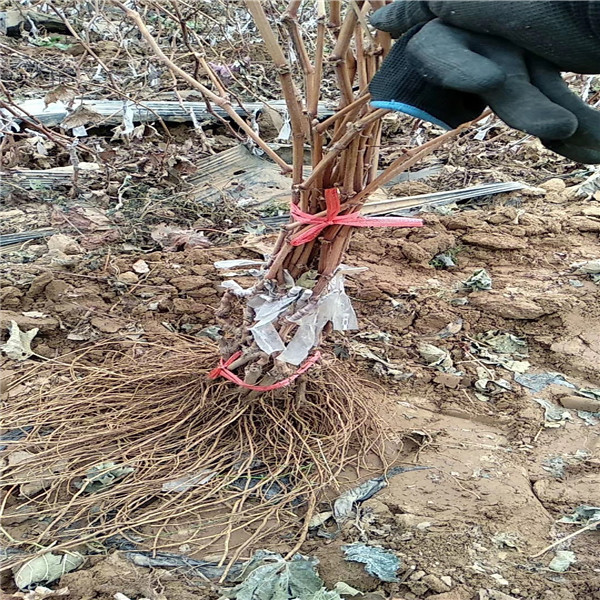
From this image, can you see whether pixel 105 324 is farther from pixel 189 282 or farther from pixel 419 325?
pixel 419 325

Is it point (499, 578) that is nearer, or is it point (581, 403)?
point (499, 578)


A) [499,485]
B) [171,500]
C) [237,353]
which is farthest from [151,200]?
[499,485]

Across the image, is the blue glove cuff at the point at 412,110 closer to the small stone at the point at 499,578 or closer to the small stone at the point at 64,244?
the small stone at the point at 499,578

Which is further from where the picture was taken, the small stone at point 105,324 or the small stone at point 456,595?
the small stone at point 105,324

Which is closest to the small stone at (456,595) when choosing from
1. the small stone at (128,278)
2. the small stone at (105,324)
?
the small stone at (105,324)

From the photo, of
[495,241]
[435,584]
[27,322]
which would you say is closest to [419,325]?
[495,241]

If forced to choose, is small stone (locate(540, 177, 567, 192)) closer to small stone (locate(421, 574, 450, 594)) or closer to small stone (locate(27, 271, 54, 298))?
small stone (locate(27, 271, 54, 298))

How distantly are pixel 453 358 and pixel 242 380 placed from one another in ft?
2.98

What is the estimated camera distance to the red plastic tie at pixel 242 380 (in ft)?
5.84

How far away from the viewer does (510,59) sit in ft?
3.01

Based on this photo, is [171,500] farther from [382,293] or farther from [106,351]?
[382,293]

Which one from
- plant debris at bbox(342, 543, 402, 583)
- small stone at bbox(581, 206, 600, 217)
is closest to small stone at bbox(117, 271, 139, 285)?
plant debris at bbox(342, 543, 402, 583)

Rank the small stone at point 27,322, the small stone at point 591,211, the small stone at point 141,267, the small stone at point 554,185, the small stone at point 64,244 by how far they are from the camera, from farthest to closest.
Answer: the small stone at point 554,185 < the small stone at point 591,211 < the small stone at point 64,244 < the small stone at point 141,267 < the small stone at point 27,322

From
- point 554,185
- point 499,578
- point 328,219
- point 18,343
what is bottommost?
point 554,185
